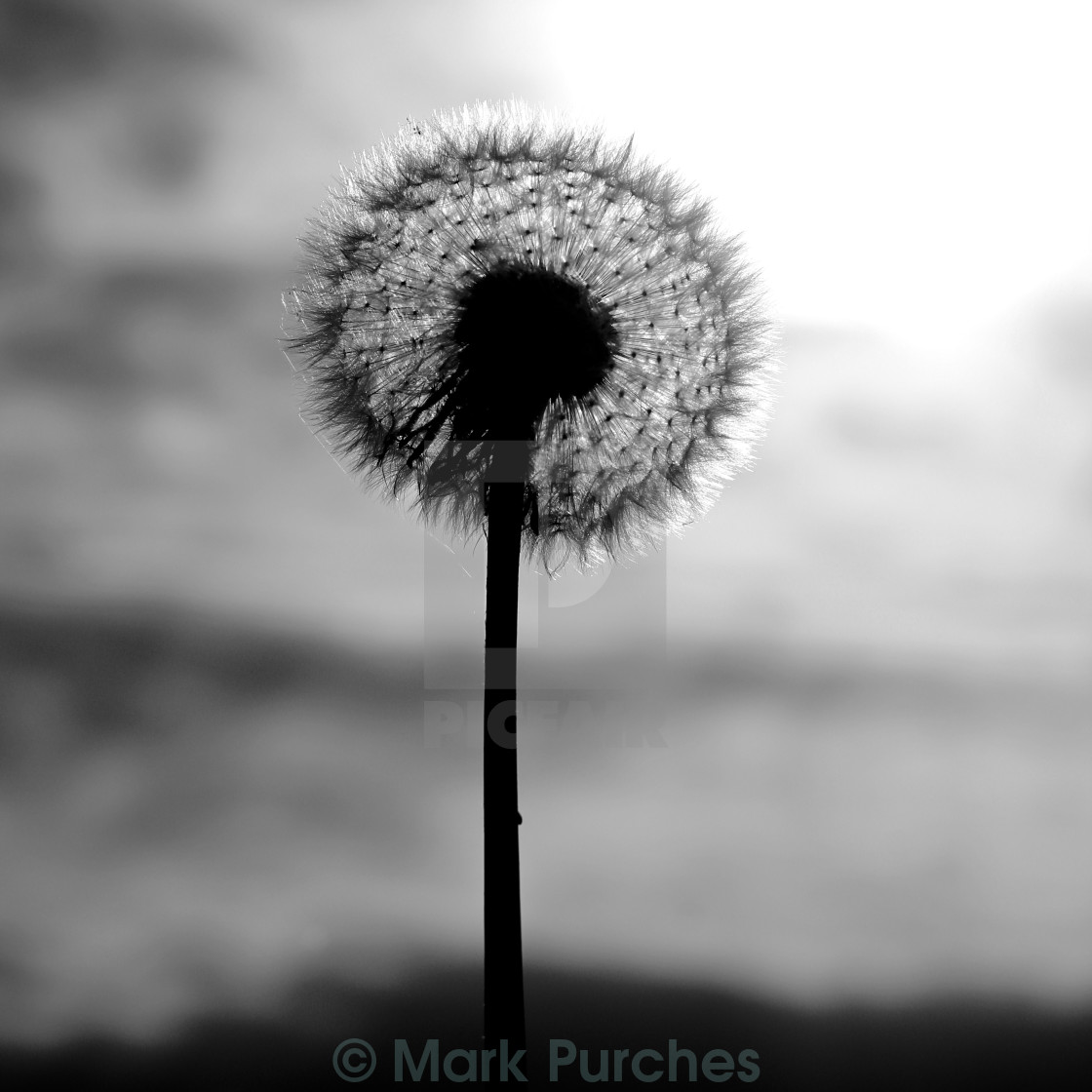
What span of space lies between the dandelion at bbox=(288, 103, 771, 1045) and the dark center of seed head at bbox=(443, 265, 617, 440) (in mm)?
11

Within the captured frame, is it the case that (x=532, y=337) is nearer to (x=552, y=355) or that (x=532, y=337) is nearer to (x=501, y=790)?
(x=552, y=355)

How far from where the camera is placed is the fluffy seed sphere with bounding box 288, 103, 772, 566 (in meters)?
6.21

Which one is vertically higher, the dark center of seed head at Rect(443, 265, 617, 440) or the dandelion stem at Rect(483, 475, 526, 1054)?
the dark center of seed head at Rect(443, 265, 617, 440)

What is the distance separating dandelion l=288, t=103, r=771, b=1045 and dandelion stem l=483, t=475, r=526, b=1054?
0.49 ft

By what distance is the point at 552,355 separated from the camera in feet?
20.0

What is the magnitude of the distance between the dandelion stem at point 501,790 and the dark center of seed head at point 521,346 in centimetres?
52

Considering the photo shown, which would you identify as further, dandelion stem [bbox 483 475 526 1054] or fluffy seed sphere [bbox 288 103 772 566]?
fluffy seed sphere [bbox 288 103 772 566]

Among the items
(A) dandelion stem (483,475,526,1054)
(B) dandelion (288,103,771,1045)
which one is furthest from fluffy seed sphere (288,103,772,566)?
(A) dandelion stem (483,475,526,1054)

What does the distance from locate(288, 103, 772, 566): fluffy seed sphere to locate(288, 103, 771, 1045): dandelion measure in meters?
0.01

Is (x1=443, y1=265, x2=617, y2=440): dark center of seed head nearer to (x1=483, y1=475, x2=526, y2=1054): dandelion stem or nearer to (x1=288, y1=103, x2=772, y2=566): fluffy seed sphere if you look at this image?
(x1=288, y1=103, x2=772, y2=566): fluffy seed sphere

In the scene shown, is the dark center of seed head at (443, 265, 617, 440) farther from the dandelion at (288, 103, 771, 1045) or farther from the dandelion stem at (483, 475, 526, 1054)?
the dandelion stem at (483, 475, 526, 1054)

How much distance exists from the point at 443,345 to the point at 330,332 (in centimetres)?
69

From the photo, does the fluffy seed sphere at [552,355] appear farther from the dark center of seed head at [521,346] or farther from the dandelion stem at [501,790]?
the dandelion stem at [501,790]

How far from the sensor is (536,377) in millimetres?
6125
